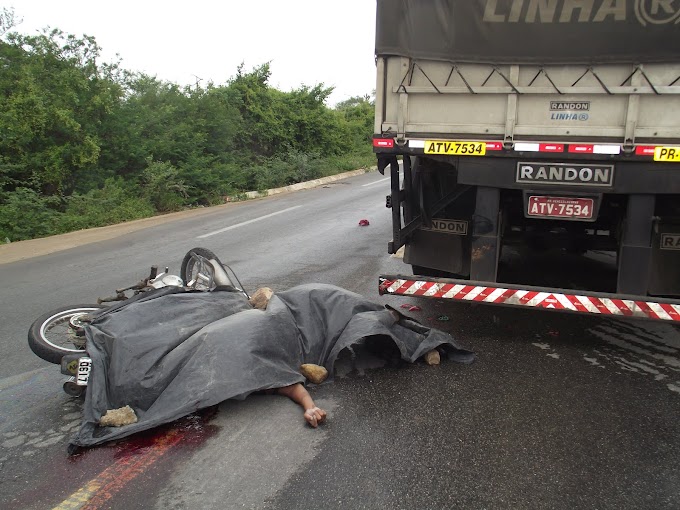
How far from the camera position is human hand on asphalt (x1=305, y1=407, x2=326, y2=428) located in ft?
11.3

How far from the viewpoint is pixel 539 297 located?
4418 millimetres

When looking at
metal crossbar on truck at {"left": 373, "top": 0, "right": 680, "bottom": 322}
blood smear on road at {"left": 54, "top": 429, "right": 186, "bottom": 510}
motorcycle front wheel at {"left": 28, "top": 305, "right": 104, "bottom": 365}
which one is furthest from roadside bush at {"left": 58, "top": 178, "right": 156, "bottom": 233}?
blood smear on road at {"left": 54, "top": 429, "right": 186, "bottom": 510}

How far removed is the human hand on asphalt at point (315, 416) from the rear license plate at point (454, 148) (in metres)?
2.34

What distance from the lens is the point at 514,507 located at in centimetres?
272

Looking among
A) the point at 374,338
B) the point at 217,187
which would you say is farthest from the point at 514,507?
the point at 217,187

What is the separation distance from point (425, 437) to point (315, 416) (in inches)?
26.5

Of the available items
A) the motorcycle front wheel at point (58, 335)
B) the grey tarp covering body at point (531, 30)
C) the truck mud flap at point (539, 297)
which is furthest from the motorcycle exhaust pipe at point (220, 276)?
the grey tarp covering body at point (531, 30)

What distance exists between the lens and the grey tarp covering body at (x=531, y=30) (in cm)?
414

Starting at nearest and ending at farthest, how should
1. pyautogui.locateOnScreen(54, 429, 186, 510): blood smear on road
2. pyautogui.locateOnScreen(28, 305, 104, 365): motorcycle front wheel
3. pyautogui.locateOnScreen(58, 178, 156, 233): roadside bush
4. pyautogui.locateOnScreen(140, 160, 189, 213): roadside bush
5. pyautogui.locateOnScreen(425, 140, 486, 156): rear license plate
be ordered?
pyautogui.locateOnScreen(54, 429, 186, 510): blood smear on road → pyautogui.locateOnScreen(28, 305, 104, 365): motorcycle front wheel → pyautogui.locateOnScreen(425, 140, 486, 156): rear license plate → pyautogui.locateOnScreen(58, 178, 156, 233): roadside bush → pyautogui.locateOnScreen(140, 160, 189, 213): roadside bush

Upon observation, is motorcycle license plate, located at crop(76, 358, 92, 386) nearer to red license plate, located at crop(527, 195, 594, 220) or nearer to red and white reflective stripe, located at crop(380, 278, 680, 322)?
red and white reflective stripe, located at crop(380, 278, 680, 322)

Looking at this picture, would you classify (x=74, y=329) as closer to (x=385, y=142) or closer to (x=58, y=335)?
(x=58, y=335)

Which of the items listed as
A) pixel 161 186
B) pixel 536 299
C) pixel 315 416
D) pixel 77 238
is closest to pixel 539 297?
pixel 536 299

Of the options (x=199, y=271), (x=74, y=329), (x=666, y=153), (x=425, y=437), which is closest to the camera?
(x=425, y=437)

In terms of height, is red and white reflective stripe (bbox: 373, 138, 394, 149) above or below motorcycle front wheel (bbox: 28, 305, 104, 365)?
above
